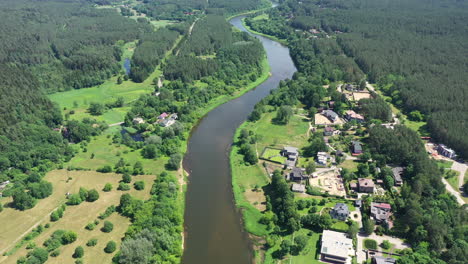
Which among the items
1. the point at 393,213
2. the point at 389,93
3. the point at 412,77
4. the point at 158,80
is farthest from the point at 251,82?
the point at 393,213

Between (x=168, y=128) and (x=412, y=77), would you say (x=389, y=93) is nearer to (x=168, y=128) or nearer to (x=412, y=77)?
(x=412, y=77)

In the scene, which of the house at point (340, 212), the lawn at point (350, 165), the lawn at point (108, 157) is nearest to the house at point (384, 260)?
the house at point (340, 212)

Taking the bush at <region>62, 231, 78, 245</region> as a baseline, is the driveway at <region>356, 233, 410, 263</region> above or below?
above

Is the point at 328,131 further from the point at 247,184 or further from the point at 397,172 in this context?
the point at 247,184

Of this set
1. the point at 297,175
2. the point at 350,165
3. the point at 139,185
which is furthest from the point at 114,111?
the point at 350,165

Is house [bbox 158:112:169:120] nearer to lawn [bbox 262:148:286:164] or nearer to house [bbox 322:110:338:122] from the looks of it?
lawn [bbox 262:148:286:164]

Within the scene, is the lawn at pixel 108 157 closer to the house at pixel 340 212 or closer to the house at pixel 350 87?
the house at pixel 340 212

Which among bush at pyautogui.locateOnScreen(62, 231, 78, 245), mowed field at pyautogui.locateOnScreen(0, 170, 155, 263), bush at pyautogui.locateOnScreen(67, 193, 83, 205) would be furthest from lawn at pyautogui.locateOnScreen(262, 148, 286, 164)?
bush at pyautogui.locateOnScreen(62, 231, 78, 245)
